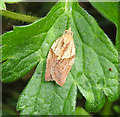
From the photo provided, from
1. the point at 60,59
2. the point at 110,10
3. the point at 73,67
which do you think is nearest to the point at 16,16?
the point at 60,59

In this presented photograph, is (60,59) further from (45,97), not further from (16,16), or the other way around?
(16,16)

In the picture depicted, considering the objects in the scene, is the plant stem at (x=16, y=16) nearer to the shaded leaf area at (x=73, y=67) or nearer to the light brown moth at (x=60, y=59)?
the shaded leaf area at (x=73, y=67)

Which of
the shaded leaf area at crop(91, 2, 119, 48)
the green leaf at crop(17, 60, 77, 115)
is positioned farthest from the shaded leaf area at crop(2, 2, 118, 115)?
the shaded leaf area at crop(91, 2, 119, 48)

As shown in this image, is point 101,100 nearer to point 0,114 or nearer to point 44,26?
point 44,26

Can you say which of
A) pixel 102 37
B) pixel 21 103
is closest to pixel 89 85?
pixel 102 37

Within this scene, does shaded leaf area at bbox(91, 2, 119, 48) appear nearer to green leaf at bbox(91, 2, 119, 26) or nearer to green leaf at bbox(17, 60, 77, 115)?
green leaf at bbox(91, 2, 119, 26)

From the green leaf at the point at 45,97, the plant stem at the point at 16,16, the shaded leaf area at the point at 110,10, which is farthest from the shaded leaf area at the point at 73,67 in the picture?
the plant stem at the point at 16,16
